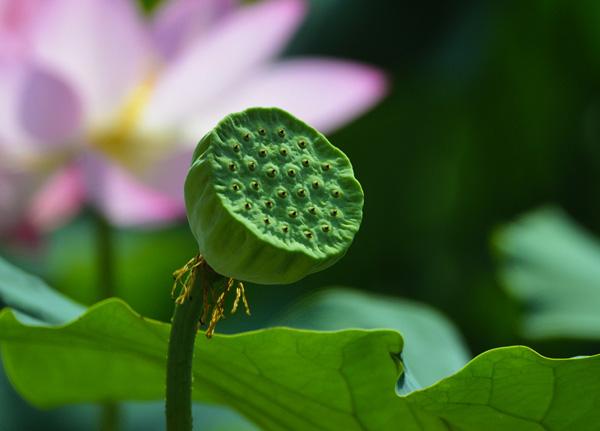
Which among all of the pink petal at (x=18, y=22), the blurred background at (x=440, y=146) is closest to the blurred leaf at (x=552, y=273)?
the blurred background at (x=440, y=146)

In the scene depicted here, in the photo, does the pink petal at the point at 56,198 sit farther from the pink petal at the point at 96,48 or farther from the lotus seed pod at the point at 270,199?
the lotus seed pod at the point at 270,199

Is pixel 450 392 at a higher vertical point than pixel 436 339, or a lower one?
higher

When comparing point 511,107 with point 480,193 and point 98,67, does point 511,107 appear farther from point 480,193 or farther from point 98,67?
point 98,67

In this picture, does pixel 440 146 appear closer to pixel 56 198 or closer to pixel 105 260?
pixel 56 198

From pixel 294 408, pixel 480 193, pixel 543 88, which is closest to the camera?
pixel 294 408

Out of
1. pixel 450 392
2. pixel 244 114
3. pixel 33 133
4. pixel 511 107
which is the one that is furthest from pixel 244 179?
pixel 511 107

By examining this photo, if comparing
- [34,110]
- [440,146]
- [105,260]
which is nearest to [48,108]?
[34,110]
